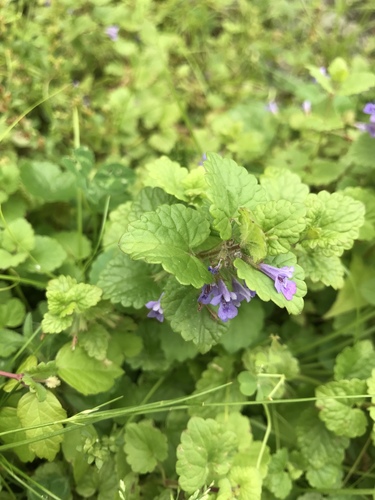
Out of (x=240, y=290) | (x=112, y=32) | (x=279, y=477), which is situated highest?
(x=112, y=32)

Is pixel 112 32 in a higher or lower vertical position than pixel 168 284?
higher

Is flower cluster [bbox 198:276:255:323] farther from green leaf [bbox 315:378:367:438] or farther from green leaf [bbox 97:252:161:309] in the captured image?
green leaf [bbox 315:378:367:438]

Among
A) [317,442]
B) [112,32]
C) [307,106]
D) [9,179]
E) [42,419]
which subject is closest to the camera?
[42,419]

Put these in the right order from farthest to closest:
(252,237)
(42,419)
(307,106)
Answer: (307,106) < (42,419) < (252,237)

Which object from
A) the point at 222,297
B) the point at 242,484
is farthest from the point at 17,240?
the point at 242,484

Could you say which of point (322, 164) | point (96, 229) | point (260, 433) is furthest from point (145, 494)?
point (322, 164)

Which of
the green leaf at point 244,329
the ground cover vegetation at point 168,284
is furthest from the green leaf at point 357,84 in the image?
the green leaf at point 244,329

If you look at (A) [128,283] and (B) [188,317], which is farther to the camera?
(A) [128,283]

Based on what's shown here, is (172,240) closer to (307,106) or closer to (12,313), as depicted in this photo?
(12,313)
